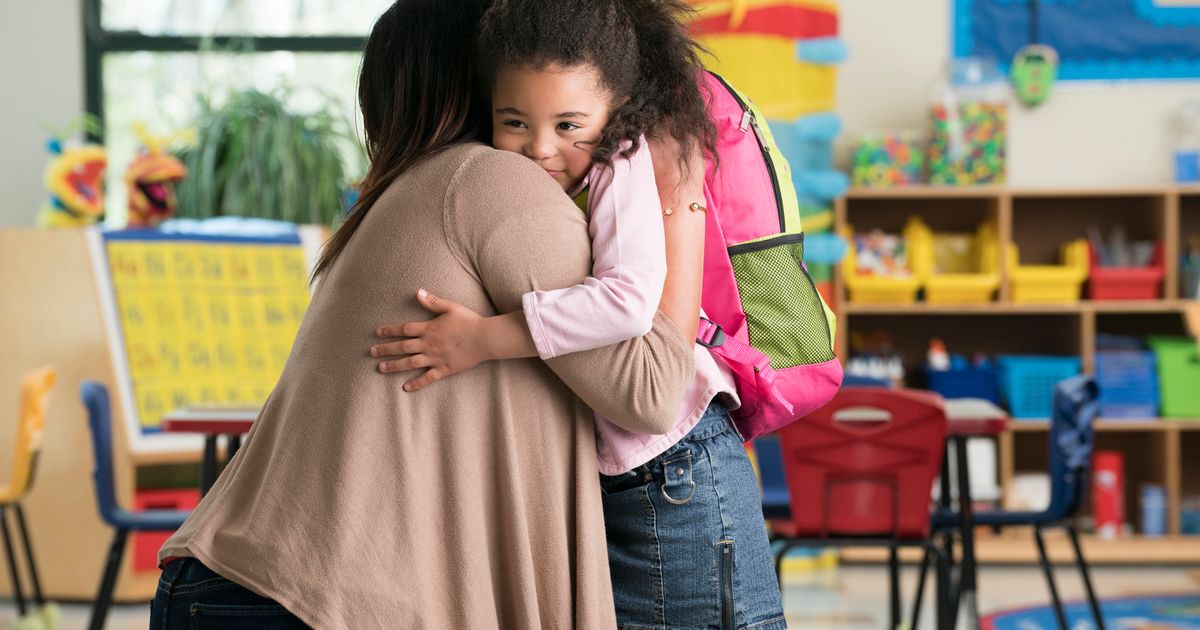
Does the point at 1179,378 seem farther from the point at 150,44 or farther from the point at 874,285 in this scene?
the point at 150,44

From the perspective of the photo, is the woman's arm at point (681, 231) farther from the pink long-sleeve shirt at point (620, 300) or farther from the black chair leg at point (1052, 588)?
the black chair leg at point (1052, 588)

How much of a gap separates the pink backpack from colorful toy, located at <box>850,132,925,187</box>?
385cm

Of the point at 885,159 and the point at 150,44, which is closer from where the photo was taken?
the point at 885,159

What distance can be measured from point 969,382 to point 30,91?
397cm

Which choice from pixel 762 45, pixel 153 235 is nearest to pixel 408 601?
pixel 153 235

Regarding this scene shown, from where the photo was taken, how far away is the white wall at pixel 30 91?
5113 mm

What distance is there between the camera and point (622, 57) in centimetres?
125

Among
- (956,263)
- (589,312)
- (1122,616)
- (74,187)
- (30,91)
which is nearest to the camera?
(589,312)

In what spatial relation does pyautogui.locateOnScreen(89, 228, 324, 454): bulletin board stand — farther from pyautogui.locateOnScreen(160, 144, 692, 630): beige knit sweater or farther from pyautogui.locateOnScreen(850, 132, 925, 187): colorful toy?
pyautogui.locateOnScreen(160, 144, 692, 630): beige knit sweater

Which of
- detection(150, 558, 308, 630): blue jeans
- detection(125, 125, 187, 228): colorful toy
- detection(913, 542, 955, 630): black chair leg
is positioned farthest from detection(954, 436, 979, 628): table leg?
detection(125, 125, 187, 228): colorful toy

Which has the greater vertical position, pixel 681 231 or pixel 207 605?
pixel 681 231

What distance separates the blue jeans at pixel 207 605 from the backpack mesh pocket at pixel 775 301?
20.9 inches

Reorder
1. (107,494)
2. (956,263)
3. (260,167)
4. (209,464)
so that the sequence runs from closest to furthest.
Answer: (209,464)
(107,494)
(260,167)
(956,263)

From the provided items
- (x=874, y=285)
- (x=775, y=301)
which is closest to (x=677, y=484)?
(x=775, y=301)
